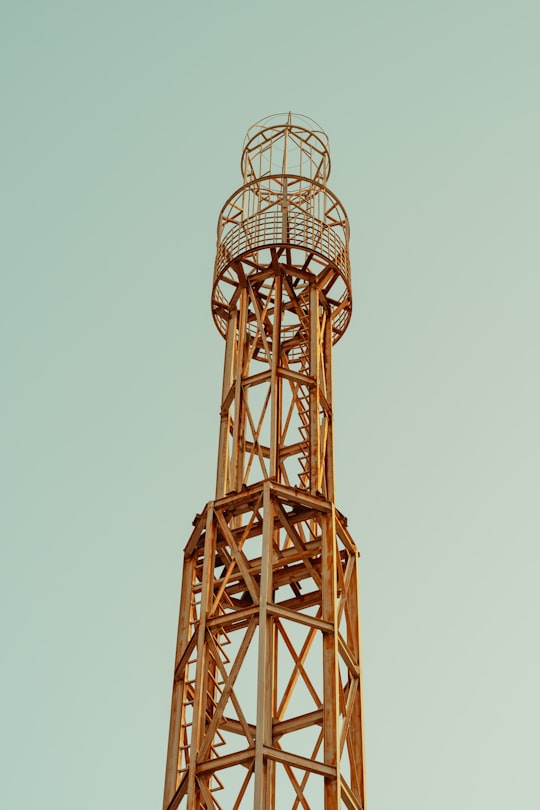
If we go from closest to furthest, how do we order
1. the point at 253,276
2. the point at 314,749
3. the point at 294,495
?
the point at 314,749
the point at 294,495
the point at 253,276

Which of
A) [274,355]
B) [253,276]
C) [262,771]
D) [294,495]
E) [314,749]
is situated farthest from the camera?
[253,276]

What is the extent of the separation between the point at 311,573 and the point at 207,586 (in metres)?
2.57

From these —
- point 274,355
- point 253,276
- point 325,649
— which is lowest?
point 325,649

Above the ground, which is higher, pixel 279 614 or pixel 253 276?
pixel 253 276

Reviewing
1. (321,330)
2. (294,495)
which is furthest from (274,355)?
(294,495)

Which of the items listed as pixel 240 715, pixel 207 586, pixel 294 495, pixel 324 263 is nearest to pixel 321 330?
pixel 324 263

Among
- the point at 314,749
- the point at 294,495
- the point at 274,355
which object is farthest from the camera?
the point at 274,355

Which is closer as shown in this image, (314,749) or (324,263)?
(314,749)

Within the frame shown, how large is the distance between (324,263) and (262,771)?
45.0 ft

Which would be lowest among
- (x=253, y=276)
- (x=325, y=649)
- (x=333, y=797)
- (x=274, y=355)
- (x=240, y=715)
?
(x=333, y=797)

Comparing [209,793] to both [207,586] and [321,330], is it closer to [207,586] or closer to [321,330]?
[207,586]

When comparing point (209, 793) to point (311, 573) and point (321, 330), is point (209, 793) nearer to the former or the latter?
point (311, 573)

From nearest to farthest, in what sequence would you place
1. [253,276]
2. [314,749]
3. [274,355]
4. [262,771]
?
[262,771] → [314,749] → [274,355] → [253,276]

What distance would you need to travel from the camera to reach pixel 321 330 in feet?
102
